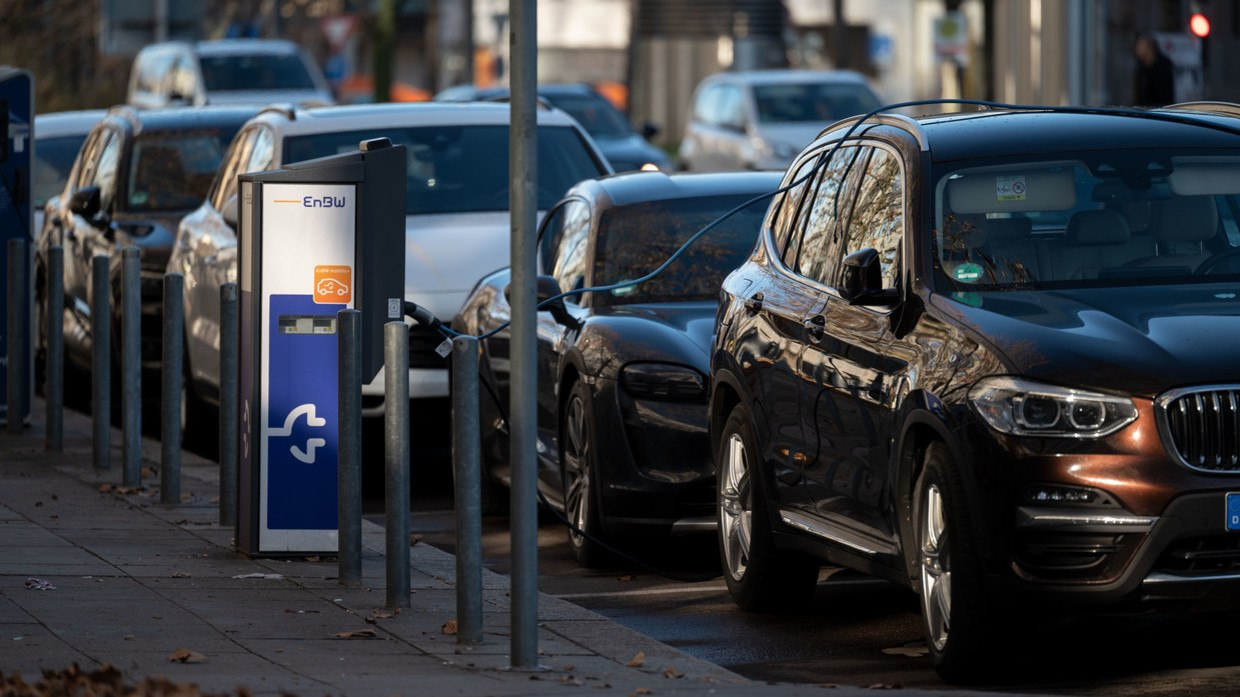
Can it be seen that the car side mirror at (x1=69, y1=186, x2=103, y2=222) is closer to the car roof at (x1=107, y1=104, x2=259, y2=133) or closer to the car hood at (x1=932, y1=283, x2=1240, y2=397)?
the car roof at (x1=107, y1=104, x2=259, y2=133)

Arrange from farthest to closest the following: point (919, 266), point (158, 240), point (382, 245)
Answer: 1. point (158, 240)
2. point (382, 245)
3. point (919, 266)

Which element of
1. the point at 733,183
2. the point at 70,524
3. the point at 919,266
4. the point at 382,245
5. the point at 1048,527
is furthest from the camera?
the point at 733,183

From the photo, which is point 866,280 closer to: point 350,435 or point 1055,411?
point 1055,411

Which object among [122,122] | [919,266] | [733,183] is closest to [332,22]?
[122,122]

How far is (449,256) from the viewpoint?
13.1 m

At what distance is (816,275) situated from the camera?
29.0 feet

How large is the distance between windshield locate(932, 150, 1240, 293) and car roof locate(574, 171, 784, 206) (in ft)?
10.5

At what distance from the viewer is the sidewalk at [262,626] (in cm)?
706

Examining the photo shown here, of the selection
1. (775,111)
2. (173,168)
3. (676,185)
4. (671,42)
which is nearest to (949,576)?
(676,185)

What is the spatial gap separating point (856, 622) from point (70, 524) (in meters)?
3.64

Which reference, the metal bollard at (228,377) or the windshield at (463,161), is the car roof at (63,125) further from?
the metal bollard at (228,377)

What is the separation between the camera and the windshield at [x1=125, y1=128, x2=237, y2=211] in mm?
17609

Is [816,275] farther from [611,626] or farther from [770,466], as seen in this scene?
[611,626]

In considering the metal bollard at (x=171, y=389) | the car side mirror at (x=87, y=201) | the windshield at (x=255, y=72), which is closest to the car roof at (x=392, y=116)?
the car side mirror at (x=87, y=201)
